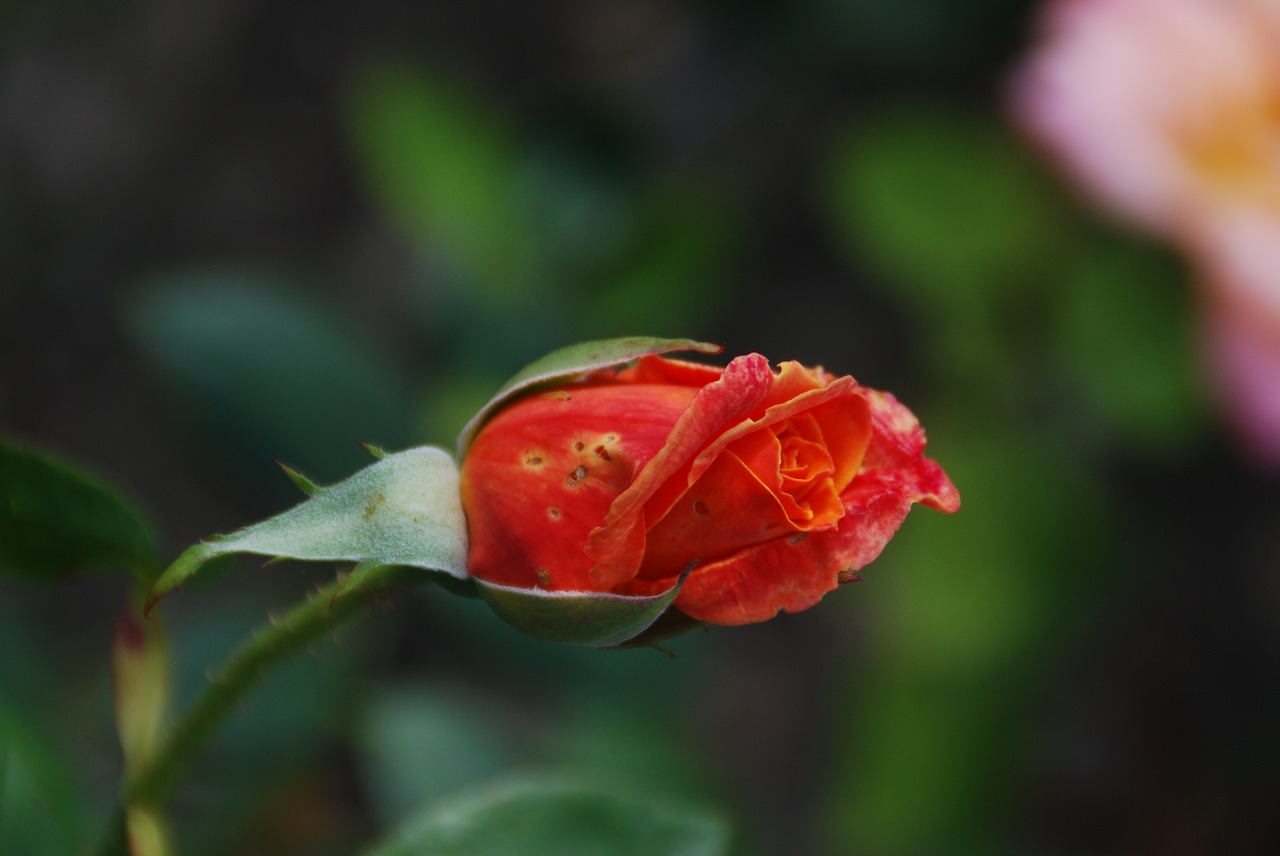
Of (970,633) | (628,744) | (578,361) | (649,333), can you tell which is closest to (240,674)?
(578,361)

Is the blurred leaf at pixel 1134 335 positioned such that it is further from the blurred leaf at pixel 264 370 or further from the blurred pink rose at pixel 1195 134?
the blurred leaf at pixel 264 370

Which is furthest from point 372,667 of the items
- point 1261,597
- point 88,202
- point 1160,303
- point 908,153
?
point 1261,597

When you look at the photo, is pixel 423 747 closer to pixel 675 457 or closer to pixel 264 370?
pixel 264 370

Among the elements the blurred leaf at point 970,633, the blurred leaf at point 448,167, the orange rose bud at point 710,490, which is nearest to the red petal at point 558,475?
the orange rose bud at point 710,490

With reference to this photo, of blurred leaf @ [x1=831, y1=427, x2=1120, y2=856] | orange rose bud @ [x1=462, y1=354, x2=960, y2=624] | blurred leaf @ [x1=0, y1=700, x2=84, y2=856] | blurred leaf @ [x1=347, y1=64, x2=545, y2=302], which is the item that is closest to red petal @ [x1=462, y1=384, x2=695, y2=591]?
orange rose bud @ [x1=462, y1=354, x2=960, y2=624]

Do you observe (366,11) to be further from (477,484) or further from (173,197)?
(477,484)

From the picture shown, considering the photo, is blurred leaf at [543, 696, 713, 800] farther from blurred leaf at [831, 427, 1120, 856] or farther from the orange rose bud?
the orange rose bud
